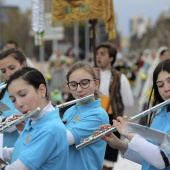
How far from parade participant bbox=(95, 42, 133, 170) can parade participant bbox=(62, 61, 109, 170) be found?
2616 mm

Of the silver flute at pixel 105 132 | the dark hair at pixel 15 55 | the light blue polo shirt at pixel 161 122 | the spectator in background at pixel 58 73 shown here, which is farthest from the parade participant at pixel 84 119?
the spectator in background at pixel 58 73

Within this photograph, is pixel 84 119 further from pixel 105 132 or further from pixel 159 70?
pixel 159 70

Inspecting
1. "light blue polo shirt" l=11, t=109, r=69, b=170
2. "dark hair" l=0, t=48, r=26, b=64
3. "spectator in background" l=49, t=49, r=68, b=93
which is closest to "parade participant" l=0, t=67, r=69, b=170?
"light blue polo shirt" l=11, t=109, r=69, b=170

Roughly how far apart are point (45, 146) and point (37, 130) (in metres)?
0.12

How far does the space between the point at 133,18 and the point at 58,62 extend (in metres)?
185

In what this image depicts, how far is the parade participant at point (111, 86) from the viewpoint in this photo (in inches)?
259

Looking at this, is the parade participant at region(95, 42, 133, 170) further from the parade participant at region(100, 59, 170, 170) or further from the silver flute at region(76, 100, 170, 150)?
the silver flute at region(76, 100, 170, 150)

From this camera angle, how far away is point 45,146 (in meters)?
2.94

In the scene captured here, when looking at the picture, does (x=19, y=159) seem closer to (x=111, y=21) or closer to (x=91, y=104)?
(x=91, y=104)

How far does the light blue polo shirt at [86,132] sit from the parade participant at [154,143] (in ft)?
0.78

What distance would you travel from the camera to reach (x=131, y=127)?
3.19m

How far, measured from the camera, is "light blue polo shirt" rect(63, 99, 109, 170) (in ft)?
11.9

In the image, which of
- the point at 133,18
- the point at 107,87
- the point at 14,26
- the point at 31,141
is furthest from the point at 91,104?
the point at 133,18

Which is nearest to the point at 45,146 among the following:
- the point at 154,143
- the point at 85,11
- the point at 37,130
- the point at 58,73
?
the point at 37,130
